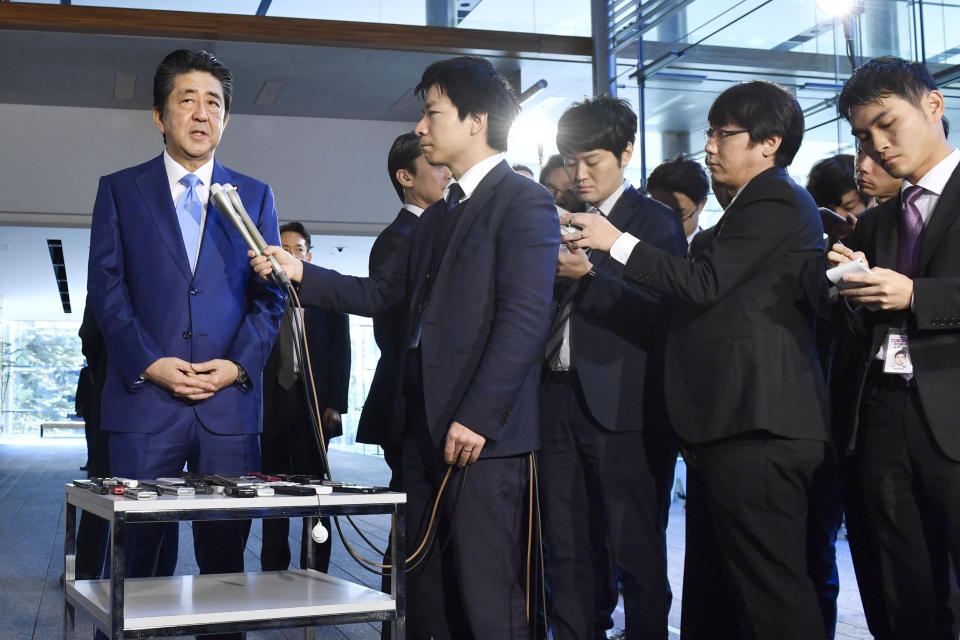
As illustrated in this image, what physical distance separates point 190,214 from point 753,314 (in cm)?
142

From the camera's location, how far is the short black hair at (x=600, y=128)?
2.87 meters

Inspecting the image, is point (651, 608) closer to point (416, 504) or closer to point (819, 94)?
point (416, 504)

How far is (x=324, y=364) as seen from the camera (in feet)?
13.6

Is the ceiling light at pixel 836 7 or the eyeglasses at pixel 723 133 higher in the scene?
the ceiling light at pixel 836 7

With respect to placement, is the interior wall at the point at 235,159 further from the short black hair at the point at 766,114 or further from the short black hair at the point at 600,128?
the short black hair at the point at 766,114

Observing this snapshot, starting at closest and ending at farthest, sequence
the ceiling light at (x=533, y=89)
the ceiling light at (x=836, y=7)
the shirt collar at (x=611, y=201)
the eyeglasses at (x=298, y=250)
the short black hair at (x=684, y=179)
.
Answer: the shirt collar at (x=611, y=201) → the short black hair at (x=684, y=179) → the eyeglasses at (x=298, y=250) → the ceiling light at (x=836, y=7) → the ceiling light at (x=533, y=89)

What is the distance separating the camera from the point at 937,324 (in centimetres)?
192

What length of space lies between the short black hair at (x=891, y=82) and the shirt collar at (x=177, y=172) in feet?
5.24

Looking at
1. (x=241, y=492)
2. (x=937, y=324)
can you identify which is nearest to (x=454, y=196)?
(x=241, y=492)

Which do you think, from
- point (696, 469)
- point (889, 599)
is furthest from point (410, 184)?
point (889, 599)

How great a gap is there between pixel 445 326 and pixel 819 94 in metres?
3.55

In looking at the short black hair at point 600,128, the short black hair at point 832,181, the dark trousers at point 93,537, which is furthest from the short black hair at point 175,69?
the short black hair at point 832,181

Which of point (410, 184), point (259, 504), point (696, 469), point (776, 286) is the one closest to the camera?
point (259, 504)

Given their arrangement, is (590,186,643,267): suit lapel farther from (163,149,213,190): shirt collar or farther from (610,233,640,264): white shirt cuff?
(163,149,213,190): shirt collar
